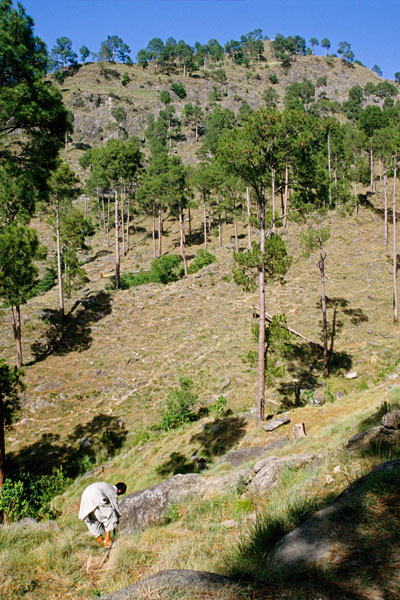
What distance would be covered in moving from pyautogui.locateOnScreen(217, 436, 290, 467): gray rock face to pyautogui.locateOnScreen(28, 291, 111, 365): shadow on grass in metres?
16.4

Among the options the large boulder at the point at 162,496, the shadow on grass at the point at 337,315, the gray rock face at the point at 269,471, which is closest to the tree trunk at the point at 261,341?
the gray rock face at the point at 269,471

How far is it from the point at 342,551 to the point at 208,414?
14570 mm

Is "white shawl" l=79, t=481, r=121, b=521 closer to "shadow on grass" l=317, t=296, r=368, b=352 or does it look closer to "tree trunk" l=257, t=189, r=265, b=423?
"tree trunk" l=257, t=189, r=265, b=423

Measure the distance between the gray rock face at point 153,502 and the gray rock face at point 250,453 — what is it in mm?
3127

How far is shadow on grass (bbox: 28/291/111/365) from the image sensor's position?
79.1 feet

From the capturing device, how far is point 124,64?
525ft

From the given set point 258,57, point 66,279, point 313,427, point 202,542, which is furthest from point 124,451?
point 258,57

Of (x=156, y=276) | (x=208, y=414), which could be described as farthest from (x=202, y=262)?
(x=208, y=414)

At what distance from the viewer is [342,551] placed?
144 inches

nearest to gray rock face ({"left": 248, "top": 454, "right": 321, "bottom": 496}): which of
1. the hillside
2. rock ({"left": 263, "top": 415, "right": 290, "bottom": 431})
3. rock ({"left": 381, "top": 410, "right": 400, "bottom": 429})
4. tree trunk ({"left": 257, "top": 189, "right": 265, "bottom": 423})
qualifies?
the hillside

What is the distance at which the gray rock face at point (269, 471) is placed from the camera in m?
6.99

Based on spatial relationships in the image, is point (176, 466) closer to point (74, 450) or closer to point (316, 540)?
point (74, 450)

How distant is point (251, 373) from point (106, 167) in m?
24.6

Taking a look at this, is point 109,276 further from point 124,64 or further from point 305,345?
point 124,64
